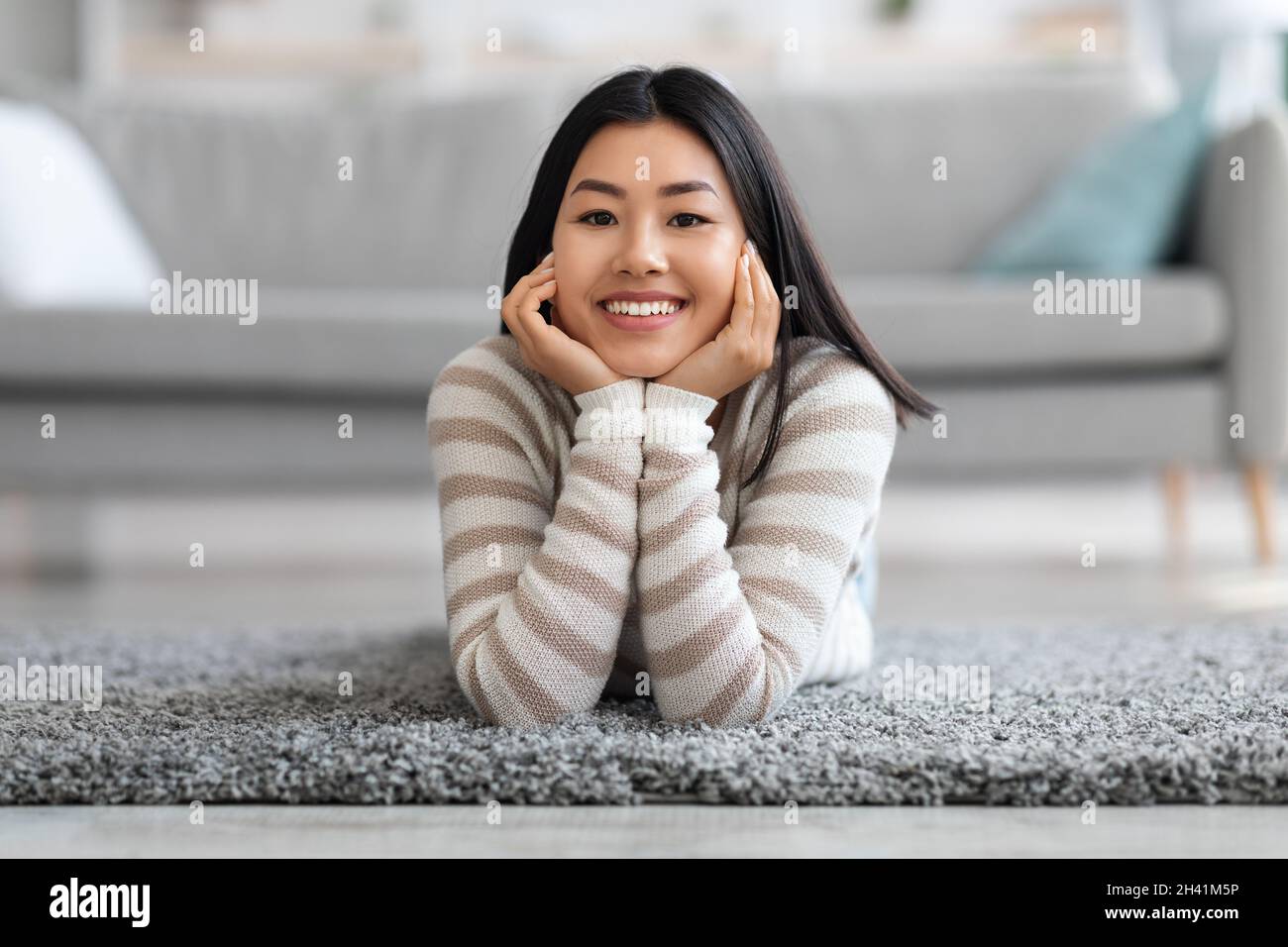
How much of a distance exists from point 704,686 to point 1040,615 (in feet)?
3.08

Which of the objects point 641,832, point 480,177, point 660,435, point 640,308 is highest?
point 480,177

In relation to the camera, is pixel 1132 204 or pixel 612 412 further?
pixel 1132 204

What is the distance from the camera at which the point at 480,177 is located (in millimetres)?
2838

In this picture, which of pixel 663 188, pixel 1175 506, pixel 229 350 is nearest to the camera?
pixel 663 188

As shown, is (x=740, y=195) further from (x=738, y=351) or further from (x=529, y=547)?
(x=529, y=547)

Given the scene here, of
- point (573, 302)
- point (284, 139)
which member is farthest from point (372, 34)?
point (573, 302)

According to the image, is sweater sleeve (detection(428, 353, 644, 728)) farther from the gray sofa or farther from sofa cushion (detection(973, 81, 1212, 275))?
sofa cushion (detection(973, 81, 1212, 275))

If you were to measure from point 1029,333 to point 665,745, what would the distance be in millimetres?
1395

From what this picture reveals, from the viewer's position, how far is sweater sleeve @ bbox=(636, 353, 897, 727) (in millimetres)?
1016

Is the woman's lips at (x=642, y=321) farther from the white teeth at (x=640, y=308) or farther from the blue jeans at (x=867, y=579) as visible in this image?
the blue jeans at (x=867, y=579)

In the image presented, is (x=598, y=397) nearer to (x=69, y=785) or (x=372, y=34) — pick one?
(x=69, y=785)

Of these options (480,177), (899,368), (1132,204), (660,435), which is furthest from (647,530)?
(480,177)

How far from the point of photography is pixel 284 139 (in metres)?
2.90

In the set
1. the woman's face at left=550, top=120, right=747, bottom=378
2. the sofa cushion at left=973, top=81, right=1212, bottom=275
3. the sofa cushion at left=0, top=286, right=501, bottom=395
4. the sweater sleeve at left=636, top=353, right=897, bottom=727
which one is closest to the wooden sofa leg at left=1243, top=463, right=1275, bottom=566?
the sofa cushion at left=973, top=81, right=1212, bottom=275
